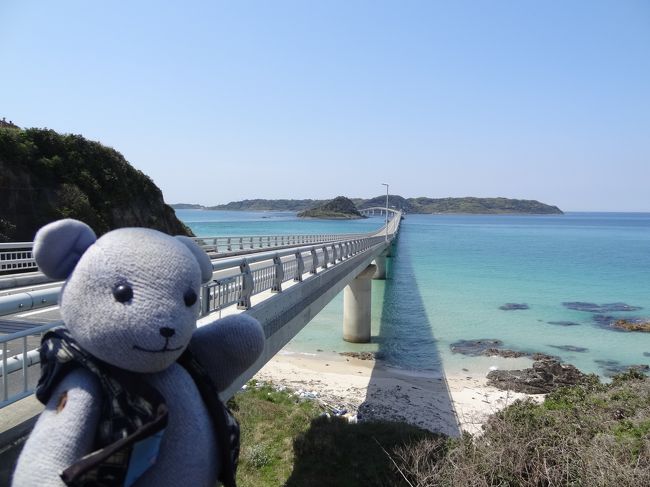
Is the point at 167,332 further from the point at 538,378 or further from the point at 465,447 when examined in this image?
the point at 538,378

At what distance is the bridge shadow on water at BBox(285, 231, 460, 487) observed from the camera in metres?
8.77

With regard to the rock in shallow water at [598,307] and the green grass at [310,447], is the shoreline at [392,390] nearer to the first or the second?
the green grass at [310,447]

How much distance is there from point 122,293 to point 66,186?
86.5 ft

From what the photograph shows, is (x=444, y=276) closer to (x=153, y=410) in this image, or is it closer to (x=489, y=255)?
(x=489, y=255)

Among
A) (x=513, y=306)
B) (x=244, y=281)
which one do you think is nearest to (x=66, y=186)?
(x=244, y=281)

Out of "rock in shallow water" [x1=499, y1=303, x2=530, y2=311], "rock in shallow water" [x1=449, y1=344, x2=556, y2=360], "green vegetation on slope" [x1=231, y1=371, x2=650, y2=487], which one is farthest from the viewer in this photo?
"rock in shallow water" [x1=499, y1=303, x2=530, y2=311]

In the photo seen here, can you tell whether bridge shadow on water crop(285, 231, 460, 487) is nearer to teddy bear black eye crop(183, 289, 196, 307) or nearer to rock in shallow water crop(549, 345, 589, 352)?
rock in shallow water crop(549, 345, 589, 352)

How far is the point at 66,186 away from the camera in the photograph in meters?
25.4

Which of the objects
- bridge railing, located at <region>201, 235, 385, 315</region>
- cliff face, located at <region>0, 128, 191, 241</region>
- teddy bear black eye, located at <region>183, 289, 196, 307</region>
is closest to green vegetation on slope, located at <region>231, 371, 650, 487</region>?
bridge railing, located at <region>201, 235, 385, 315</region>

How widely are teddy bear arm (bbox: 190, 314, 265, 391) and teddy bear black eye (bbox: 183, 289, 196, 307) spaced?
1.92 feet

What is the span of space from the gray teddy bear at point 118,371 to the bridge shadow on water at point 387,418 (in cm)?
645

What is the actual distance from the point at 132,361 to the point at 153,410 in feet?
0.77

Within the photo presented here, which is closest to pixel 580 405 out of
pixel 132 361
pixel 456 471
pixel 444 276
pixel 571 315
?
pixel 456 471

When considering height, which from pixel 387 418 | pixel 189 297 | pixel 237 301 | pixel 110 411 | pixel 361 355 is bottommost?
pixel 361 355
